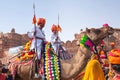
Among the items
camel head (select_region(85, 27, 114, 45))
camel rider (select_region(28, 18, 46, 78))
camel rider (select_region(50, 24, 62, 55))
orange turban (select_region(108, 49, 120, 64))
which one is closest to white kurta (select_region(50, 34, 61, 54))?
camel rider (select_region(50, 24, 62, 55))

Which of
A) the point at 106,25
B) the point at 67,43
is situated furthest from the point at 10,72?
the point at 67,43

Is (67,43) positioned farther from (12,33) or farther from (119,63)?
(119,63)

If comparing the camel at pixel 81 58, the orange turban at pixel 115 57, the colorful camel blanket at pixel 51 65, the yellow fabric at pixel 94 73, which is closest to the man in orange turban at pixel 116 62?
the orange turban at pixel 115 57

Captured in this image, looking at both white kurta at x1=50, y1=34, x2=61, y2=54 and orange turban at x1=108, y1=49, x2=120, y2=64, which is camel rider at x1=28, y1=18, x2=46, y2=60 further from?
orange turban at x1=108, y1=49, x2=120, y2=64

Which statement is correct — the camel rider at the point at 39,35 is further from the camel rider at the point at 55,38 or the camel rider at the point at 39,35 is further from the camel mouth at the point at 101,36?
the camel mouth at the point at 101,36

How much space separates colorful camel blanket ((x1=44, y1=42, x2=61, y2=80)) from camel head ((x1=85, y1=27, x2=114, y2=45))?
135cm

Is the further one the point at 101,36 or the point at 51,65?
the point at 51,65

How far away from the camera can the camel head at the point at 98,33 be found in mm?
8297

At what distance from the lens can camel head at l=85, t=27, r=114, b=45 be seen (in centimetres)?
830

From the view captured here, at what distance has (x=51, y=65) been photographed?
8.99 meters

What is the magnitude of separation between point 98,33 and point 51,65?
5.55 ft

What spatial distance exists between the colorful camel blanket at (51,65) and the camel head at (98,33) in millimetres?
1347

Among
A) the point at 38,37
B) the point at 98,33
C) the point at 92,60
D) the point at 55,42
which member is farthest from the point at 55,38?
the point at 92,60

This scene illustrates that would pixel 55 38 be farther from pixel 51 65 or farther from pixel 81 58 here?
pixel 81 58
